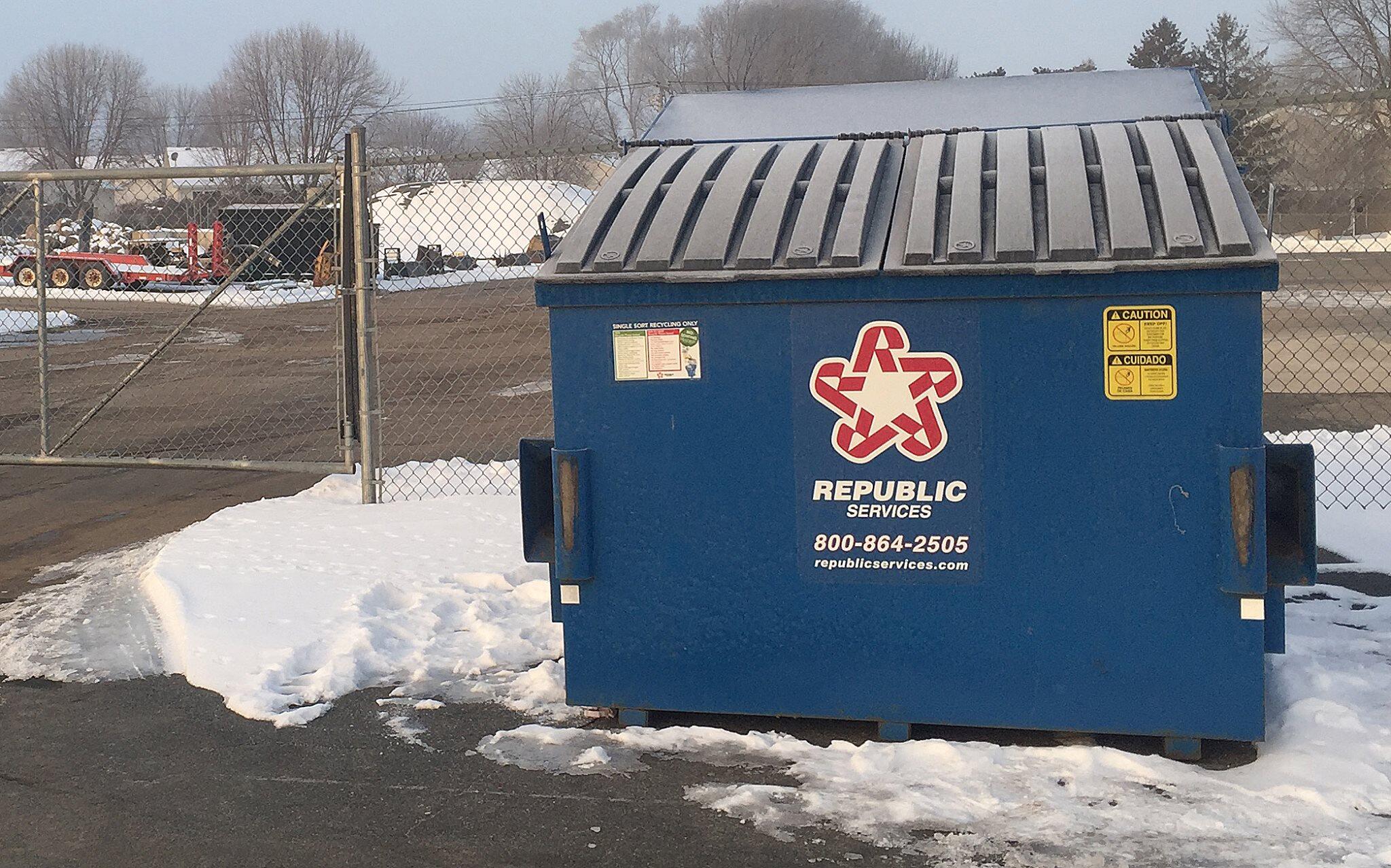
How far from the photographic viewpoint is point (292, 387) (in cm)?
1417

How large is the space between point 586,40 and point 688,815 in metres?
106

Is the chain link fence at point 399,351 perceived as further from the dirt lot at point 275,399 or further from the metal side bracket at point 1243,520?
the metal side bracket at point 1243,520

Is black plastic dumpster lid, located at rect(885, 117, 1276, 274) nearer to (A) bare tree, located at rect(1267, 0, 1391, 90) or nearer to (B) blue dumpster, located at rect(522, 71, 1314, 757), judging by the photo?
(B) blue dumpster, located at rect(522, 71, 1314, 757)

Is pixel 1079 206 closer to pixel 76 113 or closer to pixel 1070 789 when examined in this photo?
pixel 1070 789

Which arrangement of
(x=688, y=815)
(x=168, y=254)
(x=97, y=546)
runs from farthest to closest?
1. (x=168, y=254)
2. (x=97, y=546)
3. (x=688, y=815)

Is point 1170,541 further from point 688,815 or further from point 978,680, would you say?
point 688,815

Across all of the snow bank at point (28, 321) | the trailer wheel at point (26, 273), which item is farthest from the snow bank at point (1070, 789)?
the trailer wheel at point (26, 273)

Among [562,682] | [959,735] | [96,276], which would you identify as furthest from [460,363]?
[96,276]

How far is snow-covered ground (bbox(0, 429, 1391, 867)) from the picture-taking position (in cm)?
340

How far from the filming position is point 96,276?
98.6ft

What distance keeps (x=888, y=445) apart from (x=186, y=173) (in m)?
5.24

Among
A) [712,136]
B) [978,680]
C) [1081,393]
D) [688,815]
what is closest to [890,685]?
[978,680]

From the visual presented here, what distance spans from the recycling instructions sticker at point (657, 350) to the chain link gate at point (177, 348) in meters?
3.38

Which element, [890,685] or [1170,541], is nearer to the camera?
[1170,541]
